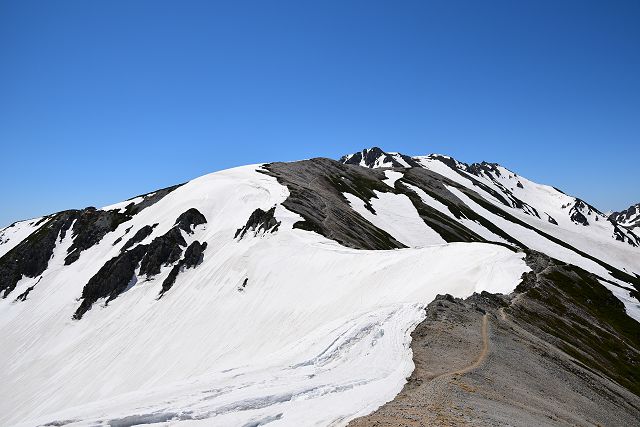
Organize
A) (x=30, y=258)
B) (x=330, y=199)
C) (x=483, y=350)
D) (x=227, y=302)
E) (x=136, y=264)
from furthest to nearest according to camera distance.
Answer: (x=30, y=258)
(x=330, y=199)
(x=136, y=264)
(x=227, y=302)
(x=483, y=350)

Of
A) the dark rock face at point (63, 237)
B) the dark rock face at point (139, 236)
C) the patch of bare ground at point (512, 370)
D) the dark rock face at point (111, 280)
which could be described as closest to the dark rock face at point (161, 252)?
the dark rock face at point (111, 280)

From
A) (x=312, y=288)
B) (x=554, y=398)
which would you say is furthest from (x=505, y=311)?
(x=312, y=288)

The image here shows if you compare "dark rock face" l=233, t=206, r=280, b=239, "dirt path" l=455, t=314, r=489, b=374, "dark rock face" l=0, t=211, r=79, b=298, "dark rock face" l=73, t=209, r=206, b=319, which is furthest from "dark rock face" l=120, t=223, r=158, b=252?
"dirt path" l=455, t=314, r=489, b=374

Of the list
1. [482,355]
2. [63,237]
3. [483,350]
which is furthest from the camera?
[63,237]

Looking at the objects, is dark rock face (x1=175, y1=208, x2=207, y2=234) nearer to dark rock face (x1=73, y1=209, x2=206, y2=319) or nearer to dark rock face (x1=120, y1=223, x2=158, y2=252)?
dark rock face (x1=73, y1=209, x2=206, y2=319)

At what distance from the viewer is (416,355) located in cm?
2580

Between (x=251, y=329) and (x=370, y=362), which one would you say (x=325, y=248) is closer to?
(x=251, y=329)

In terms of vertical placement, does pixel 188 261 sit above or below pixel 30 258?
below

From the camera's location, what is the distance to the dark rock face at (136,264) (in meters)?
74.9

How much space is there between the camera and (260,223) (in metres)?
75.0

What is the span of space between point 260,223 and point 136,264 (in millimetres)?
25380

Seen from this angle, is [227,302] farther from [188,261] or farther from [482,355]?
[482,355]

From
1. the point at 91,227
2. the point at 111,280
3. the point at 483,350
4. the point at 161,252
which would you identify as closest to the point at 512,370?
the point at 483,350

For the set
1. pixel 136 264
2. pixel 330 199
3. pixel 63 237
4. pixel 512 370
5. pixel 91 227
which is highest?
pixel 330 199
